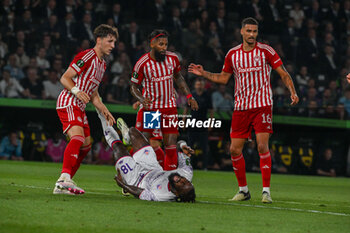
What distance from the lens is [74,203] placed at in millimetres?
6559

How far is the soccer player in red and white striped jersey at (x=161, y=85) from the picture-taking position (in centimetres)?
978

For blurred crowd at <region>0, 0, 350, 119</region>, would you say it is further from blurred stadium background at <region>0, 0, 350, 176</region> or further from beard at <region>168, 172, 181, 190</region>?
beard at <region>168, 172, 181, 190</region>

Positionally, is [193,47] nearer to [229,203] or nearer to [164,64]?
[164,64]

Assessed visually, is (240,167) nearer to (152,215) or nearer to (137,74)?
(137,74)

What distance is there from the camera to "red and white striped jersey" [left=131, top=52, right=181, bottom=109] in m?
9.80

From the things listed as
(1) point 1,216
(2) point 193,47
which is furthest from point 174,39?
(1) point 1,216

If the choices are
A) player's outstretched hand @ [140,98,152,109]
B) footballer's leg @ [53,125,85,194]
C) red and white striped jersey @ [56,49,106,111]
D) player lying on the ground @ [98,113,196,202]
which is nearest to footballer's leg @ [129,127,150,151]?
player lying on the ground @ [98,113,196,202]

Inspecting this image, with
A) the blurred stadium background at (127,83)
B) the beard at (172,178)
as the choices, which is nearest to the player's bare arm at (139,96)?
the beard at (172,178)

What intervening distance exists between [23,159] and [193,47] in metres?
5.54

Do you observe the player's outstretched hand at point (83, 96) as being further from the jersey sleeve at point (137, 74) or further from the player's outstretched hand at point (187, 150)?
the jersey sleeve at point (137, 74)

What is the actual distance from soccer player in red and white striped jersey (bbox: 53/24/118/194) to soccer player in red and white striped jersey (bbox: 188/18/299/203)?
5.27ft

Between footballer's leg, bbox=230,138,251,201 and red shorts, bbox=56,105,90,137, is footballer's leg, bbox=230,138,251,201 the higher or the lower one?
the lower one

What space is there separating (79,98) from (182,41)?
11.4 m

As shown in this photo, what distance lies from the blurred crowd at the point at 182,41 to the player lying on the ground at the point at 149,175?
9657mm
